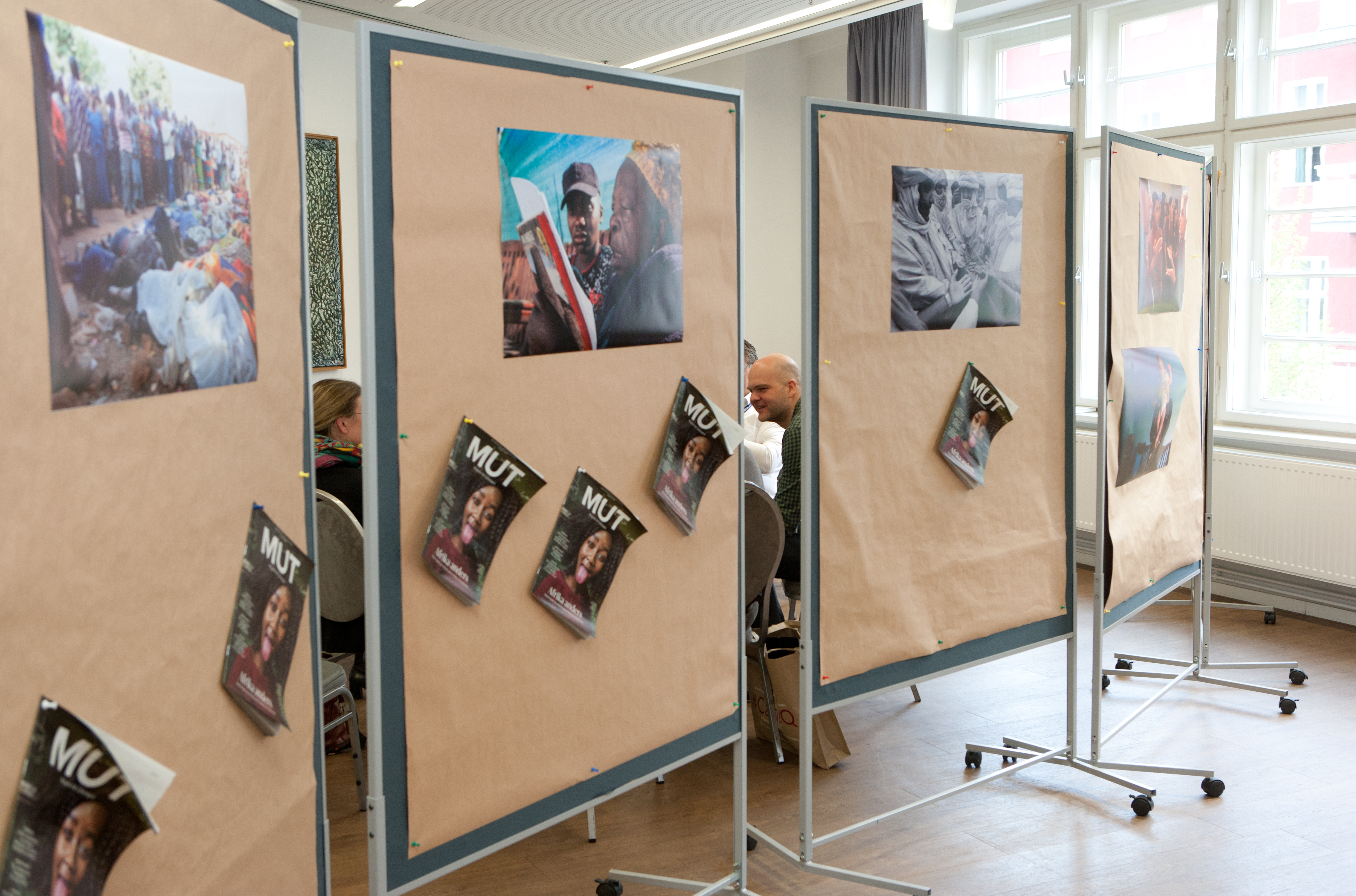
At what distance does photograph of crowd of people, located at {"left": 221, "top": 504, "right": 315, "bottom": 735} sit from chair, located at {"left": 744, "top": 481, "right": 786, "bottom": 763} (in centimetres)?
162

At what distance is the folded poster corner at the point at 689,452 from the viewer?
200 cm

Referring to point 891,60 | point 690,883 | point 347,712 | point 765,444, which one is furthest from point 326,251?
point 690,883

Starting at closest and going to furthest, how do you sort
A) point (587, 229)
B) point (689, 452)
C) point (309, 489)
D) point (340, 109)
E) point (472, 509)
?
point (309, 489), point (472, 509), point (587, 229), point (689, 452), point (340, 109)

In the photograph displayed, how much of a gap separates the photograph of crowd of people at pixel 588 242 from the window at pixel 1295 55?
4006 mm

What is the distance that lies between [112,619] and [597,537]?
92cm

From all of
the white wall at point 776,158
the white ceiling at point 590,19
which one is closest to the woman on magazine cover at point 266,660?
the white ceiling at point 590,19

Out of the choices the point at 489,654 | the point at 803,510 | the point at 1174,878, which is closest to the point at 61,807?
the point at 489,654

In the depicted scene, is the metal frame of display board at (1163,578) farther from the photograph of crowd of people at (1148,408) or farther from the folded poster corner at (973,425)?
the folded poster corner at (973,425)

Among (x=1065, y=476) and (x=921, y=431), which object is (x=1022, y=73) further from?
(x=921, y=431)

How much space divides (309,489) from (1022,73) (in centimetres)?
576

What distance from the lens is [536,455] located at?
5.75ft

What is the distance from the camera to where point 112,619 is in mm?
1048

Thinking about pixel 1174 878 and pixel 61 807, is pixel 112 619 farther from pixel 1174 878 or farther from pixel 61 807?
pixel 1174 878

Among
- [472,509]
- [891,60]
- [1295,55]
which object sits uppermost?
[891,60]
